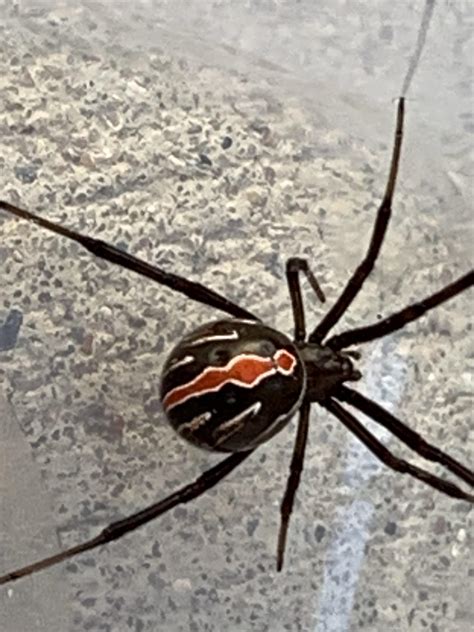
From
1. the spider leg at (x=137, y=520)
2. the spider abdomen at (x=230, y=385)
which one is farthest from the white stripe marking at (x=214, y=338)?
the spider leg at (x=137, y=520)

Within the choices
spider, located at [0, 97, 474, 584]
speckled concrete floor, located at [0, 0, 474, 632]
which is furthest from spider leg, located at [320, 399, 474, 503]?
speckled concrete floor, located at [0, 0, 474, 632]

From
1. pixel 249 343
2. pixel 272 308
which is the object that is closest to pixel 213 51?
pixel 272 308

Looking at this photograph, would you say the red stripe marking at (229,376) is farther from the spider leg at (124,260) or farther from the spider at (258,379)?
the spider leg at (124,260)

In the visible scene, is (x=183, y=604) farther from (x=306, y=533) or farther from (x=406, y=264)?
(x=406, y=264)

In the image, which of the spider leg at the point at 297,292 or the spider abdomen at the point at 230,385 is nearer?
the spider abdomen at the point at 230,385

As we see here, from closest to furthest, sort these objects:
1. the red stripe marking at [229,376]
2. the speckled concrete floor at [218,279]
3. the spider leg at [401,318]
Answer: the red stripe marking at [229,376]
the spider leg at [401,318]
the speckled concrete floor at [218,279]
